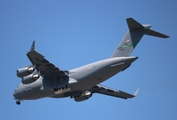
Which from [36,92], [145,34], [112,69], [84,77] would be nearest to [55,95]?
[36,92]

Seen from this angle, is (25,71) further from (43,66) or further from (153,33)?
(153,33)

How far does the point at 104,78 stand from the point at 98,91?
3.72 metres

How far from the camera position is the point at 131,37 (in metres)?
18.6

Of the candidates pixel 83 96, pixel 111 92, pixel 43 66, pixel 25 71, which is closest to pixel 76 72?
pixel 43 66

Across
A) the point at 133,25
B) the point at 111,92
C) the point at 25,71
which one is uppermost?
the point at 133,25

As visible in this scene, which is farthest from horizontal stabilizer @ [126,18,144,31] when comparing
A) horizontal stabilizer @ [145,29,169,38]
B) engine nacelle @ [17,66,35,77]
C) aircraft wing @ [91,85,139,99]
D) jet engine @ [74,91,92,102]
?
engine nacelle @ [17,66,35,77]

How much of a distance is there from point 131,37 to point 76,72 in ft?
11.2

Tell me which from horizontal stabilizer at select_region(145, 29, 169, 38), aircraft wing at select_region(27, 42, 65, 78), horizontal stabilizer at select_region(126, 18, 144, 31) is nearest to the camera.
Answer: aircraft wing at select_region(27, 42, 65, 78)

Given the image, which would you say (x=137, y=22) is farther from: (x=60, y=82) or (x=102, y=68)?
(x=60, y=82)

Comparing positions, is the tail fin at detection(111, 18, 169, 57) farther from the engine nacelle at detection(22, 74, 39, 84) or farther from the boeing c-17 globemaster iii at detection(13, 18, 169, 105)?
the engine nacelle at detection(22, 74, 39, 84)

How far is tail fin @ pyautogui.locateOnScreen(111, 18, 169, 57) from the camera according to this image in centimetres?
1798

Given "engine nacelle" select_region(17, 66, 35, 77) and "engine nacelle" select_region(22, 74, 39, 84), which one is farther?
"engine nacelle" select_region(22, 74, 39, 84)

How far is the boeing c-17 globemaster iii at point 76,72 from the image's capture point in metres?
18.0

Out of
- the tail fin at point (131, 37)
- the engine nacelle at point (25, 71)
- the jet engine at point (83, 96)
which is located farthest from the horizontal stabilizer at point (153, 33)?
the engine nacelle at point (25, 71)
